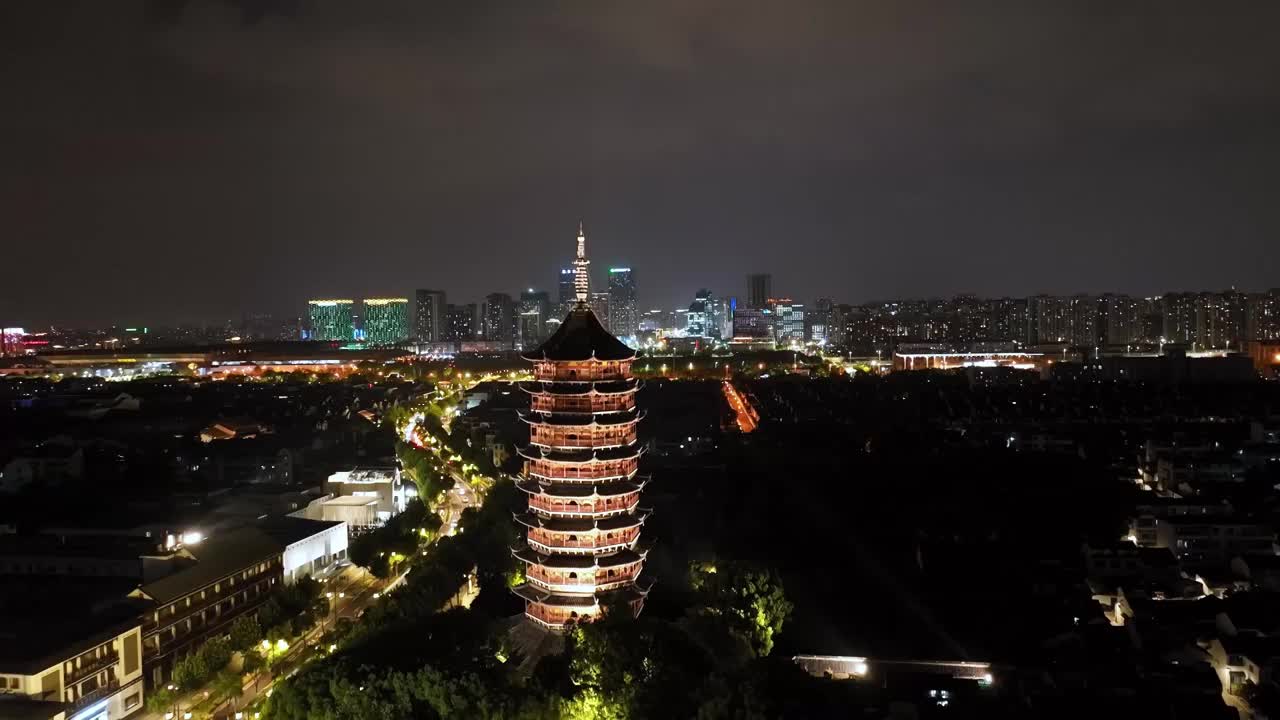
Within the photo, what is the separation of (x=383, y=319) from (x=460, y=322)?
1064cm

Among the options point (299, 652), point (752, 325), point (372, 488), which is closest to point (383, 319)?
point (752, 325)

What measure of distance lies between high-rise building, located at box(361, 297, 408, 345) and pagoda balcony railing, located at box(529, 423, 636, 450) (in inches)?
4415

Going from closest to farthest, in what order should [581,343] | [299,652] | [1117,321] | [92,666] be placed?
[92,666] < [581,343] < [299,652] < [1117,321]

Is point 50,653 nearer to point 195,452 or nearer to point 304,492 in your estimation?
point 304,492

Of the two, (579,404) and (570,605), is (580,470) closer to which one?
(579,404)

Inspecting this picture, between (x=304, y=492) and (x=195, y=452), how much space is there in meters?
11.1

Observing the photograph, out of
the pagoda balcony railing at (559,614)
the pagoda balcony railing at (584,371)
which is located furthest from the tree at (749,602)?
the pagoda balcony railing at (584,371)

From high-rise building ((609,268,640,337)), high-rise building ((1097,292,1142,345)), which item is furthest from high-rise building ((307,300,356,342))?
high-rise building ((1097,292,1142,345))

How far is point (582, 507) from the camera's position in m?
16.0

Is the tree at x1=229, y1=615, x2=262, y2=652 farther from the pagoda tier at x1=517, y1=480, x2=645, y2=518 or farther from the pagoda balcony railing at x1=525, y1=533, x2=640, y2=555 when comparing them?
the pagoda tier at x1=517, y1=480, x2=645, y2=518

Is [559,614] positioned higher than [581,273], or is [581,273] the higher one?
[581,273]

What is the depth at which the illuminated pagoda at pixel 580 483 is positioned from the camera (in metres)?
15.9

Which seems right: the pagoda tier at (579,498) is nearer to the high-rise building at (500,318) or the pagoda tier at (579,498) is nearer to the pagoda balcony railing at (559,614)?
the pagoda balcony railing at (559,614)

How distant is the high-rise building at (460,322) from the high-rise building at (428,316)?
3.10 ft
